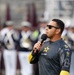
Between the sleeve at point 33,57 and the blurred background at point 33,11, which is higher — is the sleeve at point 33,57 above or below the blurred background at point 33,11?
above

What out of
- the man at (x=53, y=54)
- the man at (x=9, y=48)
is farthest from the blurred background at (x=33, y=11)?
the man at (x=53, y=54)

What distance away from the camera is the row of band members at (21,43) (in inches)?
536

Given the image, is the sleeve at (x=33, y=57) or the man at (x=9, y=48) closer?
the sleeve at (x=33, y=57)

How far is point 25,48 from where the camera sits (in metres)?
13.7

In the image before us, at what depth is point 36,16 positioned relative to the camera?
776 inches

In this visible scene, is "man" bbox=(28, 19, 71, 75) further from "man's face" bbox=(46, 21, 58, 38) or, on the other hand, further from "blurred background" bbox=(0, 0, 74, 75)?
"blurred background" bbox=(0, 0, 74, 75)

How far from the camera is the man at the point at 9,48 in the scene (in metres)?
14.0

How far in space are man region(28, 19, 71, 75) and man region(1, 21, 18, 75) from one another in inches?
268

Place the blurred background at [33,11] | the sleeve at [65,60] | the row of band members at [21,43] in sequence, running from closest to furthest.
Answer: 1. the sleeve at [65,60]
2. the row of band members at [21,43]
3. the blurred background at [33,11]

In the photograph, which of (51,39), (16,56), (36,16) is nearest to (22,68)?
(16,56)

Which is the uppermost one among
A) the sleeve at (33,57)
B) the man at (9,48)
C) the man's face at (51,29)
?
the man's face at (51,29)

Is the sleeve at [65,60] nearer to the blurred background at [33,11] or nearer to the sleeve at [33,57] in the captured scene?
the sleeve at [33,57]

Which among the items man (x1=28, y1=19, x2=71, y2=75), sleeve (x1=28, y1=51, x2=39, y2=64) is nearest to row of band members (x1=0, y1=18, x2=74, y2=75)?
sleeve (x1=28, y1=51, x2=39, y2=64)

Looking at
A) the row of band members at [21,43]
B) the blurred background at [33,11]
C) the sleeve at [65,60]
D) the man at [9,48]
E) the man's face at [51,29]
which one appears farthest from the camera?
the blurred background at [33,11]
